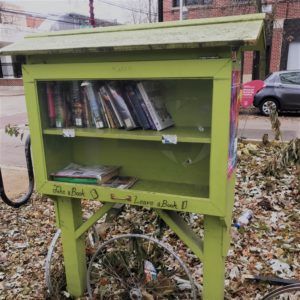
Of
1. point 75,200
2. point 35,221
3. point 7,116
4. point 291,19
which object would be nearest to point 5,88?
point 7,116

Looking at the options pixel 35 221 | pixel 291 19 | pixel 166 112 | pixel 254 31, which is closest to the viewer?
pixel 254 31

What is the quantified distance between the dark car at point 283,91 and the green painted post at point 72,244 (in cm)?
852

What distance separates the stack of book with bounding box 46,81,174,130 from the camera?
203 centimetres

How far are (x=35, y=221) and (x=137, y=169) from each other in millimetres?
1861

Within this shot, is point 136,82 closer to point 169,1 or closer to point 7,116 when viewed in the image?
point 7,116

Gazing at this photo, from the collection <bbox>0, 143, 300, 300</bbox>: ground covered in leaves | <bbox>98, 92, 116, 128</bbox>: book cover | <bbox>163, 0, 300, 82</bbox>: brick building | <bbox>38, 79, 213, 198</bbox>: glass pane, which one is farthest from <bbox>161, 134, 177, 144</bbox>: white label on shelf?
<bbox>163, 0, 300, 82</bbox>: brick building

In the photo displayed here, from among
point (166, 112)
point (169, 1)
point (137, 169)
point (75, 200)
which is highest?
point (169, 1)

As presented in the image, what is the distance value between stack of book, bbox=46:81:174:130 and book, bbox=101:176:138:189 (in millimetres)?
357

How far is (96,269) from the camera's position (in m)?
2.60

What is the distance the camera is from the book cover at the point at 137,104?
2031mm

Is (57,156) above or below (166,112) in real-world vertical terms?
below

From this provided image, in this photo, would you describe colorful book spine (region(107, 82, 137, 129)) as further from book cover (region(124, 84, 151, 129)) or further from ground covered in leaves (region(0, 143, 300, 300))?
ground covered in leaves (region(0, 143, 300, 300))

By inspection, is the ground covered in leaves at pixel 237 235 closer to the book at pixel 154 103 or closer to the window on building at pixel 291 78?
the book at pixel 154 103

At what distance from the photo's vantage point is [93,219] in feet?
7.19
